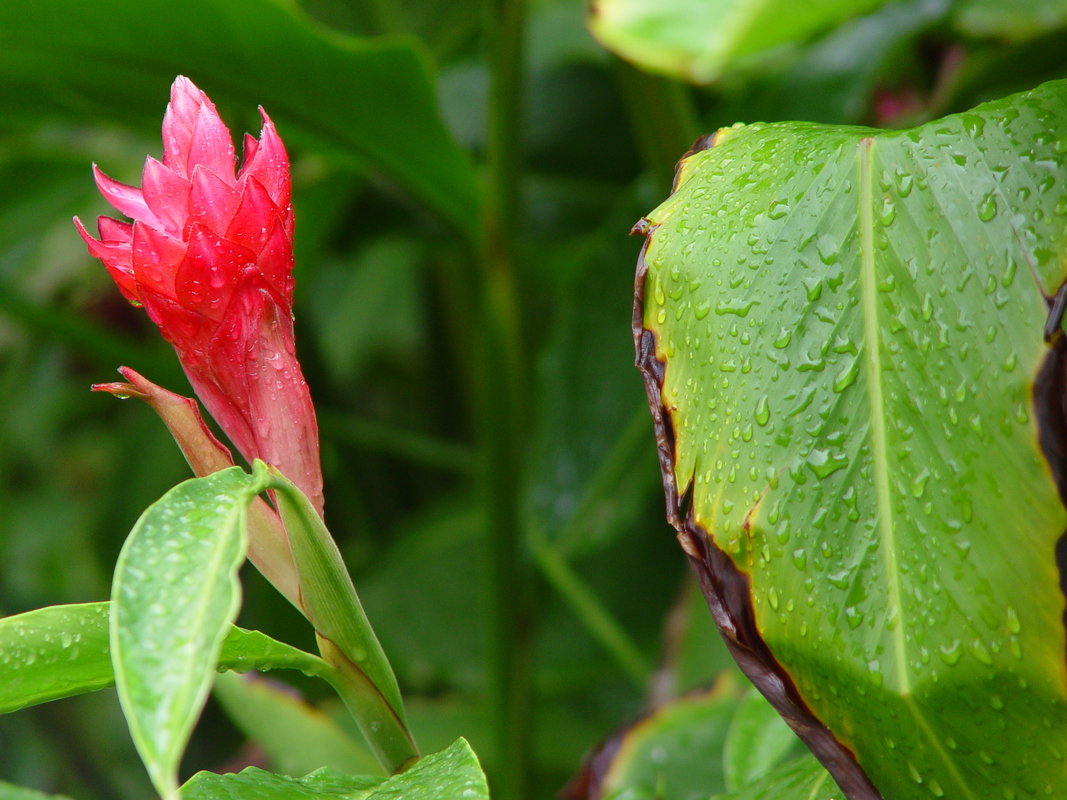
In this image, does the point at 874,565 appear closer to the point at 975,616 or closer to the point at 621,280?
the point at 975,616

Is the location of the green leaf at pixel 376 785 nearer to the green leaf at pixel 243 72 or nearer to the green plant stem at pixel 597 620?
the green leaf at pixel 243 72

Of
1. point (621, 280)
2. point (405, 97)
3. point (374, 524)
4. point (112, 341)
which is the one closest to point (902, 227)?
point (405, 97)

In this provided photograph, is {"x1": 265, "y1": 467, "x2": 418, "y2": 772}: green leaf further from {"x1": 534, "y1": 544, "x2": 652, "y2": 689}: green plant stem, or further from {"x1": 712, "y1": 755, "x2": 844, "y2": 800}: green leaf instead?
{"x1": 534, "y1": 544, "x2": 652, "y2": 689}: green plant stem

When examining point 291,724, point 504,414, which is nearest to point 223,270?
point 291,724

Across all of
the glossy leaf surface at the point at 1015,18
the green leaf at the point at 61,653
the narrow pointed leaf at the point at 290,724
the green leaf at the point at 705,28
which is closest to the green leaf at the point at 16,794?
the green leaf at the point at 61,653

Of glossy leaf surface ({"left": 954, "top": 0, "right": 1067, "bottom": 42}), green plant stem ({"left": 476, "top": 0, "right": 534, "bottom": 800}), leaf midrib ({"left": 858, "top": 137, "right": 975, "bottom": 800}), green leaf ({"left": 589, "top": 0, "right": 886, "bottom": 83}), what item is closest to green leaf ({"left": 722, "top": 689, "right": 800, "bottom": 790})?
leaf midrib ({"left": 858, "top": 137, "right": 975, "bottom": 800})
